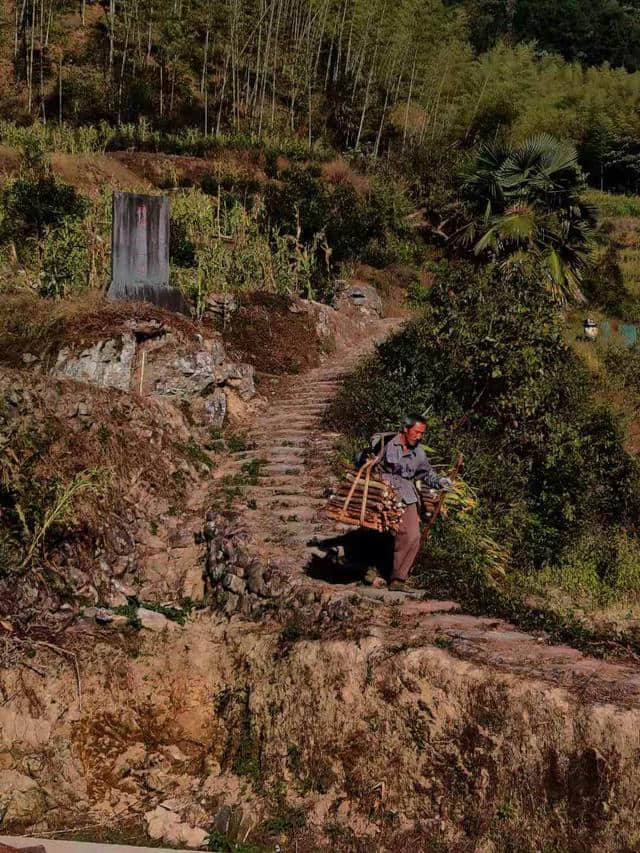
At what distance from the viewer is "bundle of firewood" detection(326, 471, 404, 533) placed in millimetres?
6211

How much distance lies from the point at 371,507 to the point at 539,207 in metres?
10.1

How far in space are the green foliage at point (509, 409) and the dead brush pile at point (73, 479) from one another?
244cm

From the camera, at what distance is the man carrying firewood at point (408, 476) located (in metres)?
6.33

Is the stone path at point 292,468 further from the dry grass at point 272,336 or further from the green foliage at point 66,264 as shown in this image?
the green foliage at point 66,264

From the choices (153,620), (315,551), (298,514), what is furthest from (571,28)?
(153,620)

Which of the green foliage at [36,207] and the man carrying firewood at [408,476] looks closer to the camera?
the man carrying firewood at [408,476]

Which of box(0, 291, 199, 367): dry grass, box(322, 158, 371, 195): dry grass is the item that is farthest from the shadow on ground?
box(322, 158, 371, 195): dry grass

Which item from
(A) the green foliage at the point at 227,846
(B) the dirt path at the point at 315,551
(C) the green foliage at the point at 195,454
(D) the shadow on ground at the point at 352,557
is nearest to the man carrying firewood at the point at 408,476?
(B) the dirt path at the point at 315,551

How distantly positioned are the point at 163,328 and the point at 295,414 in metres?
2.09

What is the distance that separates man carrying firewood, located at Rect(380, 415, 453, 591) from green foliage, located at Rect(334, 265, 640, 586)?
96.7 inches

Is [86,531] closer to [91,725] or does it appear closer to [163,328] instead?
[91,725]

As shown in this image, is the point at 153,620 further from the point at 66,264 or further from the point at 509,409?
the point at 66,264

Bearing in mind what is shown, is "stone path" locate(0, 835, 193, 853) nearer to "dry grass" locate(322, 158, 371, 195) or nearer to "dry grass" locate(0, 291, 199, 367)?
"dry grass" locate(0, 291, 199, 367)

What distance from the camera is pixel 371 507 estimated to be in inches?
247
